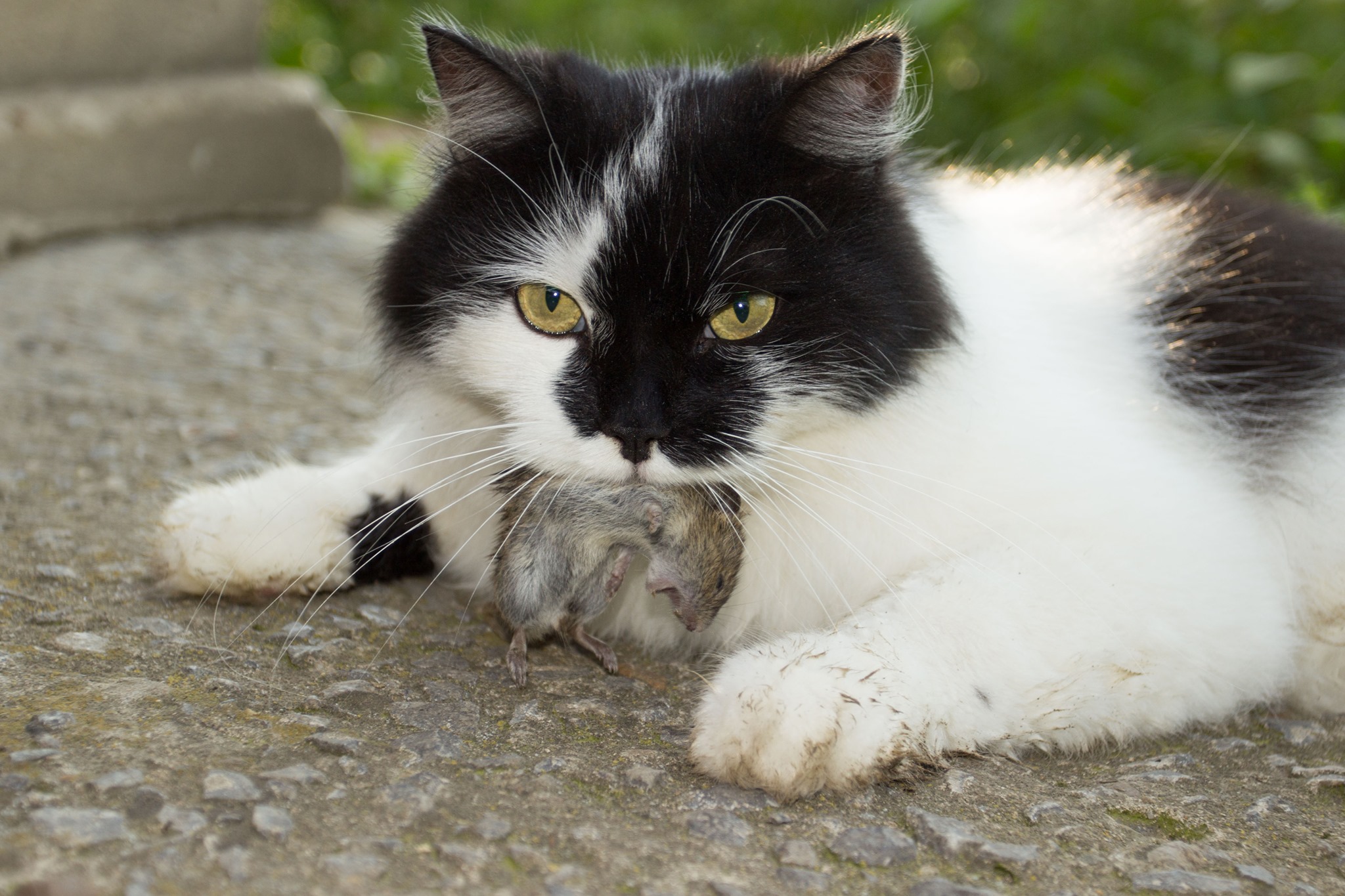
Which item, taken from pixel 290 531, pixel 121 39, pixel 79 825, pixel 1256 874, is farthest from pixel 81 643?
pixel 121 39

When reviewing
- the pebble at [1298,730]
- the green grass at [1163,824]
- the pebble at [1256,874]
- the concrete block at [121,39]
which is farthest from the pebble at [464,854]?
the concrete block at [121,39]

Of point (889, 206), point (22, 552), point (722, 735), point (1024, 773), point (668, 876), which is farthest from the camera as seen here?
point (22, 552)

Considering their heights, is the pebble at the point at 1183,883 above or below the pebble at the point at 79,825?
above

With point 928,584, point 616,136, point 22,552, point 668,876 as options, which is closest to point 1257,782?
point 928,584

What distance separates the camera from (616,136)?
1.96m

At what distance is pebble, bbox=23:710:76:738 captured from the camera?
5.61 feet

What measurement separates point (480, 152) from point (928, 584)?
1139mm

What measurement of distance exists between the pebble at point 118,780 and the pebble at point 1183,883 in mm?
1418

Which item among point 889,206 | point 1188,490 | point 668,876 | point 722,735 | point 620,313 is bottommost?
point 668,876

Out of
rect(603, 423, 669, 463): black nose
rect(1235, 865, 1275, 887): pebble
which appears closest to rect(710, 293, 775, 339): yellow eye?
rect(603, 423, 669, 463): black nose

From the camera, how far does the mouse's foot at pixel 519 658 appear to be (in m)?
2.06

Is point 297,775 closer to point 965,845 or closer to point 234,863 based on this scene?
point 234,863

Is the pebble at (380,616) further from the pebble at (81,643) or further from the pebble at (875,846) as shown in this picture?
the pebble at (875,846)

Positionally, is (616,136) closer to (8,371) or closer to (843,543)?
(843,543)
